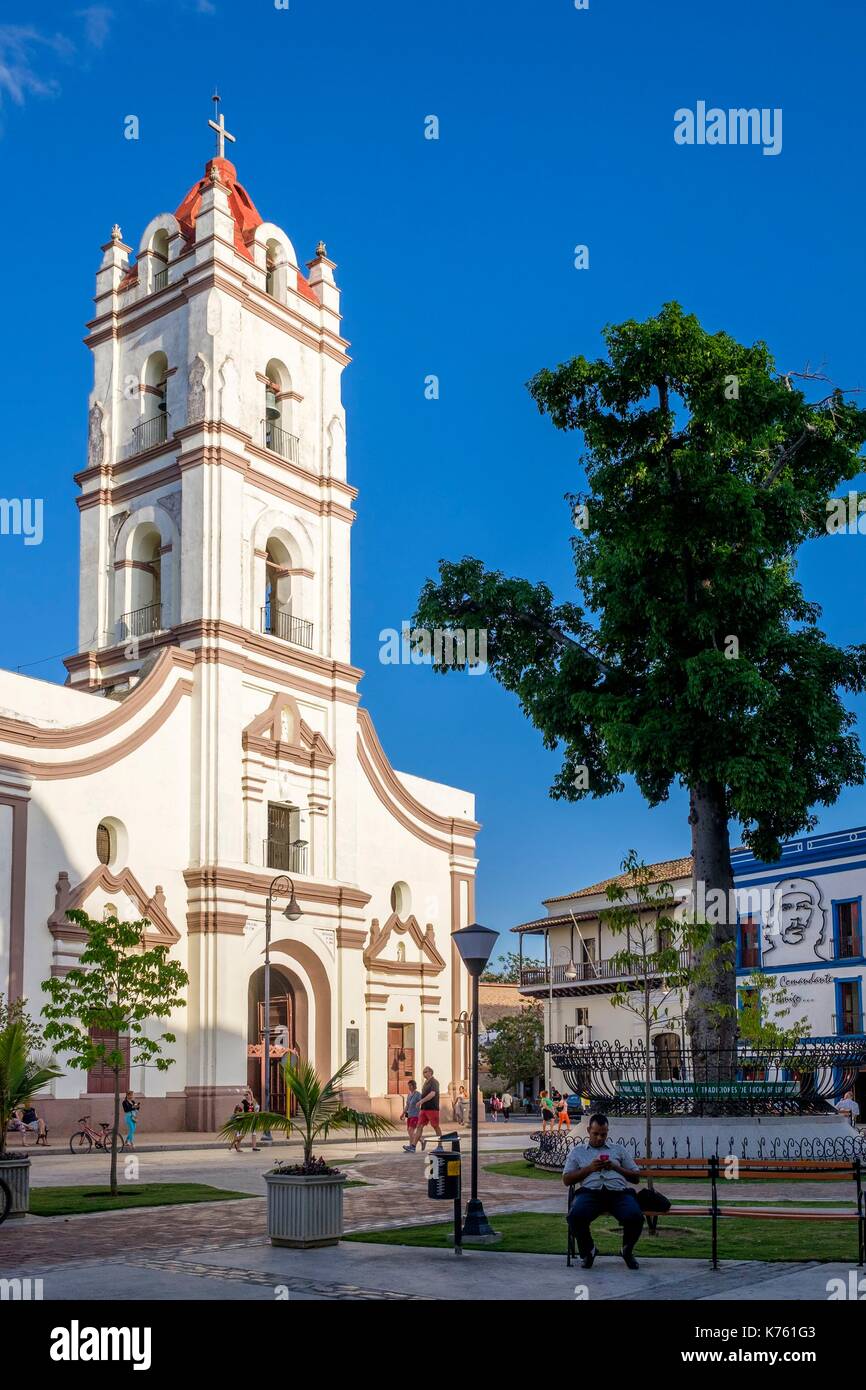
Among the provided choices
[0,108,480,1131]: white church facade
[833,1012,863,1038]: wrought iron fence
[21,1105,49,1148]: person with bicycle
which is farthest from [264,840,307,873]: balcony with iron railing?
[833,1012,863,1038]: wrought iron fence

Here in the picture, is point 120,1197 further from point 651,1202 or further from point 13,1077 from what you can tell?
point 651,1202

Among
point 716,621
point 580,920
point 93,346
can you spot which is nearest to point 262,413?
point 93,346

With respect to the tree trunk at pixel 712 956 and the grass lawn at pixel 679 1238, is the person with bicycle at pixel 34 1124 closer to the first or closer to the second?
the tree trunk at pixel 712 956

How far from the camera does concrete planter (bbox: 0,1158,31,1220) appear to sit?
54.5ft

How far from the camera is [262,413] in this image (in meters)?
45.8

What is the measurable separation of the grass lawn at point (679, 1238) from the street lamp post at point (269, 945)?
17694mm

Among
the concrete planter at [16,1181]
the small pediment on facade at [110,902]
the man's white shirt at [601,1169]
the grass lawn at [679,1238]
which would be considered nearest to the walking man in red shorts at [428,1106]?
the small pediment on facade at [110,902]

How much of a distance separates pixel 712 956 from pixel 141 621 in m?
27.1

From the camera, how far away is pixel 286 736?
146 ft

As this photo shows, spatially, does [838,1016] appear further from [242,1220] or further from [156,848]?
[242,1220]

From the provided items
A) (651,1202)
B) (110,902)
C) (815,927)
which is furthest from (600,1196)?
(815,927)

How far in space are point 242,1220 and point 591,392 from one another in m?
15.6

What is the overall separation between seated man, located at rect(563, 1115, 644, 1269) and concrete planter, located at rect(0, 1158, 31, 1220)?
7.24 meters

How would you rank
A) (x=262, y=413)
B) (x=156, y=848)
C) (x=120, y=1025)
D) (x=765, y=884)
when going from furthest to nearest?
(x=765, y=884), (x=262, y=413), (x=156, y=848), (x=120, y=1025)
